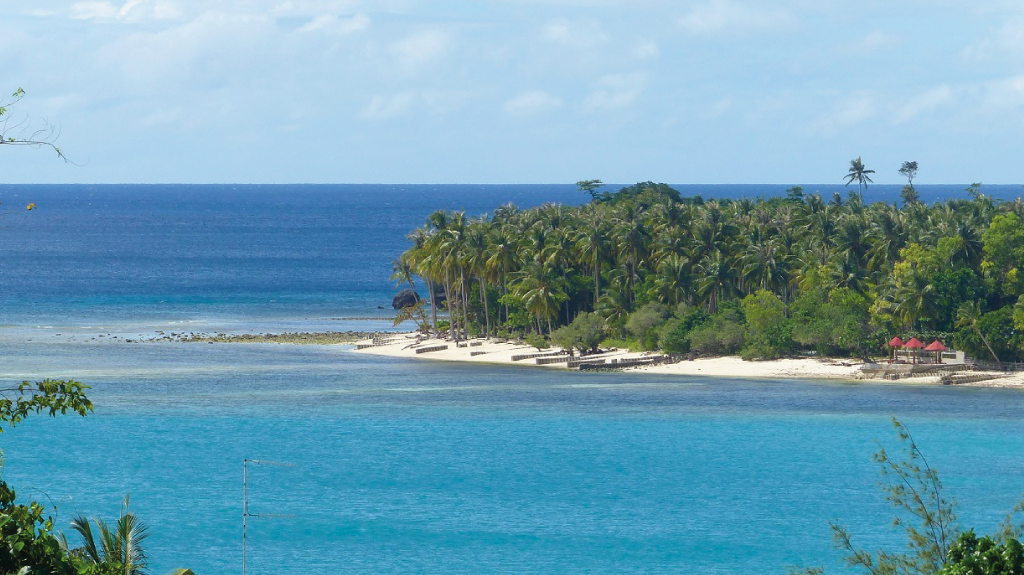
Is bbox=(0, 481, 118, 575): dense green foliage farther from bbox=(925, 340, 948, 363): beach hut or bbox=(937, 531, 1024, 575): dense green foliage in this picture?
bbox=(925, 340, 948, 363): beach hut

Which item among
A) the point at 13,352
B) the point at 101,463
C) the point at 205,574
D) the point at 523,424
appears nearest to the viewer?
the point at 205,574

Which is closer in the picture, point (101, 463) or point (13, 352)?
point (101, 463)

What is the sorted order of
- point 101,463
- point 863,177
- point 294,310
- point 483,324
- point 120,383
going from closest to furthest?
point 101,463 < point 120,383 < point 483,324 < point 294,310 < point 863,177

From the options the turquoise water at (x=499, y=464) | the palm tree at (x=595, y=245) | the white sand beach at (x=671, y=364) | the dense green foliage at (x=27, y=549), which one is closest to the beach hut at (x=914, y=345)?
the white sand beach at (x=671, y=364)

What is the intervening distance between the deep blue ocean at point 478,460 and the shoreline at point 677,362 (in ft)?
8.74

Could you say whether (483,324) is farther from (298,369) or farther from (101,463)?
(101,463)

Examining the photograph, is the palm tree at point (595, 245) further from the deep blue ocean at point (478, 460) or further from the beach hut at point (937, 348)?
the beach hut at point (937, 348)

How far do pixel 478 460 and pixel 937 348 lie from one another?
3833 cm

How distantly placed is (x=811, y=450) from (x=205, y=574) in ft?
108

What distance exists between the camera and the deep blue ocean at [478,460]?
161ft

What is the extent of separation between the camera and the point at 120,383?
3364 inches

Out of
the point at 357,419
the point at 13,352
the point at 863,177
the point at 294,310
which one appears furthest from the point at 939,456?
the point at 863,177

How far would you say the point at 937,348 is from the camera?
8738 centimetres

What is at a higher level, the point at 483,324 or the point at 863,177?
the point at 863,177
